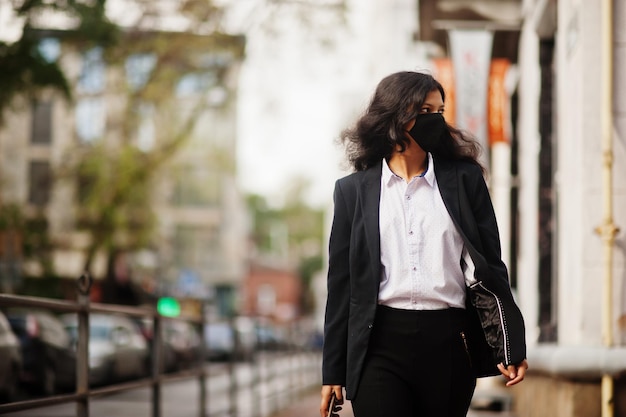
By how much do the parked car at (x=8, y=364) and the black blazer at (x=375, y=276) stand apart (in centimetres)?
646

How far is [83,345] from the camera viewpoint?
239 inches

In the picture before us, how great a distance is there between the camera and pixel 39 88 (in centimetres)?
1722

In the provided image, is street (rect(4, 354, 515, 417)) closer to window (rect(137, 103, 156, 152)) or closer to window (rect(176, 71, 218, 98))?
window (rect(176, 71, 218, 98))

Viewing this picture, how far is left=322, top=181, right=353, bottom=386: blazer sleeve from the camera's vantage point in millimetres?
3775

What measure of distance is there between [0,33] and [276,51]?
9099 mm

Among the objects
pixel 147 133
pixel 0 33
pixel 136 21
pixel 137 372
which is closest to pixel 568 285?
pixel 137 372

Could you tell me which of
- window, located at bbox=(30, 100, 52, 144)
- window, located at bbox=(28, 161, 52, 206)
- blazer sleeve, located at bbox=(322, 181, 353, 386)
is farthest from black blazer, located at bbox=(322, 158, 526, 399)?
window, located at bbox=(30, 100, 52, 144)

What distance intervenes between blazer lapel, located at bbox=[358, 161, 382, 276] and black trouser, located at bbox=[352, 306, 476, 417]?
0.19m

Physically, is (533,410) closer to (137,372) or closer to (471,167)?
(137,372)

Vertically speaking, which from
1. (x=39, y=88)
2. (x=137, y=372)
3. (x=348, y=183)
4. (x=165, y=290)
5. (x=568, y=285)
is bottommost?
(x=165, y=290)

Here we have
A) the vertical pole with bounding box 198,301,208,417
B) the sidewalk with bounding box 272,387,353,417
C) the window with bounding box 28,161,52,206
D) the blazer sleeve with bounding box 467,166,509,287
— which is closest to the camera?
the blazer sleeve with bounding box 467,166,509,287

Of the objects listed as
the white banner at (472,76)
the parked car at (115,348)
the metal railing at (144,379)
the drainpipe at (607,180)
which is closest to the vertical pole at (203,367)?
the metal railing at (144,379)

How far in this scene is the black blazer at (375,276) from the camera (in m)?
3.67

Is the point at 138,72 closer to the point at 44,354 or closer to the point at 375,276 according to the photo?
the point at 44,354
